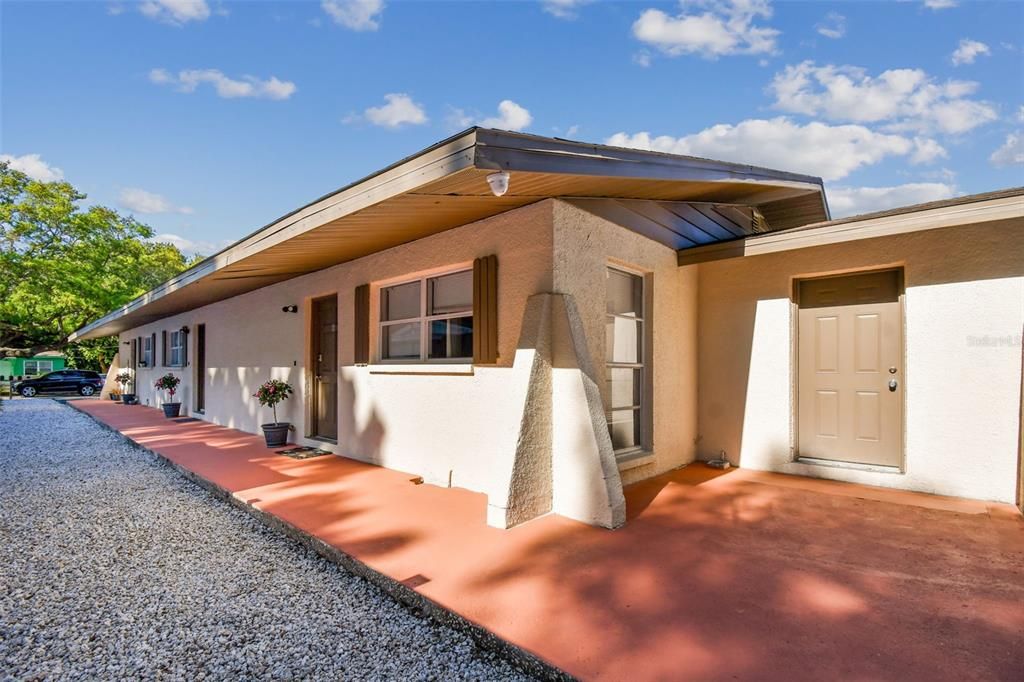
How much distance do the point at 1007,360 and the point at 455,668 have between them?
5.02 meters

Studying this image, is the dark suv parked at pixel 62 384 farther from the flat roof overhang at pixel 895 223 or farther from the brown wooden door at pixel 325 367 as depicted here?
the flat roof overhang at pixel 895 223

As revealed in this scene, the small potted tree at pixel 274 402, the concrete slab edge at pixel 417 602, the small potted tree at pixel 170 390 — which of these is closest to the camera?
the concrete slab edge at pixel 417 602

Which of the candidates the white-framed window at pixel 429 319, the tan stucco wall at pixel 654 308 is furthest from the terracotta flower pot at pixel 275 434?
the tan stucco wall at pixel 654 308

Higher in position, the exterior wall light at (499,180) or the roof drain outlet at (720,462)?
the exterior wall light at (499,180)

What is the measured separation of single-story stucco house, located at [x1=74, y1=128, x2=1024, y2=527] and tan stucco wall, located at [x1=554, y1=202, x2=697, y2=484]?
26 mm

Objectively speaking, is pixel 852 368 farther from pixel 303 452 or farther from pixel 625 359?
pixel 303 452

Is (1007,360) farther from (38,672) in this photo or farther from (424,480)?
(38,672)

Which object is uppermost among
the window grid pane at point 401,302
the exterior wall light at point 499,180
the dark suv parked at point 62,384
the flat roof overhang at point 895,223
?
the flat roof overhang at point 895,223

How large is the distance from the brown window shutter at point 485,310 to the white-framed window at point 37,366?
114 feet

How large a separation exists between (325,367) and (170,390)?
25.1 ft

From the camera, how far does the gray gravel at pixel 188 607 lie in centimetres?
204

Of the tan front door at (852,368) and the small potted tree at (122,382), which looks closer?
the tan front door at (852,368)

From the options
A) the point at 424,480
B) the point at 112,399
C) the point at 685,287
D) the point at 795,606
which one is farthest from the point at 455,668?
the point at 112,399

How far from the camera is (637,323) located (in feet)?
16.3
